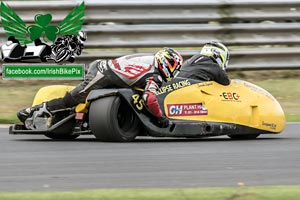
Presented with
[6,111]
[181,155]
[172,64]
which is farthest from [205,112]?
[6,111]

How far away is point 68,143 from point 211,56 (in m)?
1.99

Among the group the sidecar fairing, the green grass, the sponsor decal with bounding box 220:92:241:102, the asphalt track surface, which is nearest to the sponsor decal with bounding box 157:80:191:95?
the sidecar fairing

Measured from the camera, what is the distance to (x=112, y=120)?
952 cm

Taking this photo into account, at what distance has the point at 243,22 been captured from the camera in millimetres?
14789

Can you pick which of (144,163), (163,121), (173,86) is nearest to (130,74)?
(173,86)

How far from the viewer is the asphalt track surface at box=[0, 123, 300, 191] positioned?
7246 mm

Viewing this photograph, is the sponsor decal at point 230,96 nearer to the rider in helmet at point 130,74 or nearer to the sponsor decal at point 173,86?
the sponsor decal at point 173,86

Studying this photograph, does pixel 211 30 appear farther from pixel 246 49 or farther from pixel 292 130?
pixel 292 130

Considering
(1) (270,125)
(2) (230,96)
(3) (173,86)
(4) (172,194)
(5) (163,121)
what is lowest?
(1) (270,125)

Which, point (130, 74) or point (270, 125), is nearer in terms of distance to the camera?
point (130, 74)

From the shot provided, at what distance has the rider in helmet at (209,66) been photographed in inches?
404

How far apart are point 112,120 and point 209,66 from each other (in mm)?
1483

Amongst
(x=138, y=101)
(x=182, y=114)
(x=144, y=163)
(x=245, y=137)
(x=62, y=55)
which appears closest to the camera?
(x=144, y=163)

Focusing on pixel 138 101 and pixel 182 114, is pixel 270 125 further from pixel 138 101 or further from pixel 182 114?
pixel 138 101
